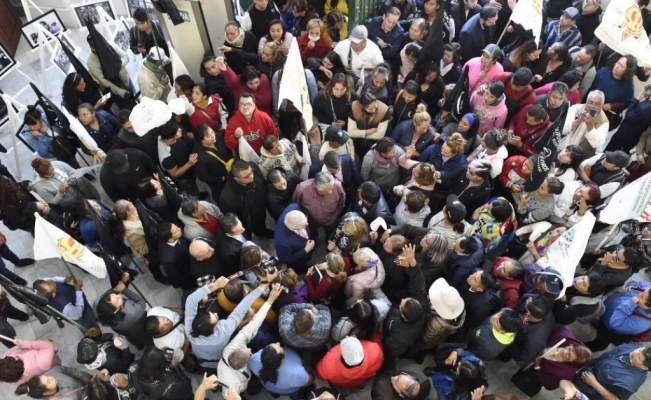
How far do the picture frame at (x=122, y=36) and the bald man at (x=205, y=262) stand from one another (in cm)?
Result: 416

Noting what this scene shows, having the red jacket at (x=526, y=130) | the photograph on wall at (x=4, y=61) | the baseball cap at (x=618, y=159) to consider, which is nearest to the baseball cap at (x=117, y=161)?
the photograph on wall at (x=4, y=61)

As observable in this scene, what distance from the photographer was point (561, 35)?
658 cm

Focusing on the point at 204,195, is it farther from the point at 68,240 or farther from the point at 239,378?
the point at 239,378

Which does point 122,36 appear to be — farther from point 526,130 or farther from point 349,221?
point 526,130

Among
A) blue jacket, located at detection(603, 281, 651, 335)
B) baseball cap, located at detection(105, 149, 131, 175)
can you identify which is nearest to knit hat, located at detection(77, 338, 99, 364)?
baseball cap, located at detection(105, 149, 131, 175)

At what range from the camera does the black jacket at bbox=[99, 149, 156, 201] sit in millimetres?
4953

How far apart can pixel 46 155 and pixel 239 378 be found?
3964 mm

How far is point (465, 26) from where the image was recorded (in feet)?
21.9

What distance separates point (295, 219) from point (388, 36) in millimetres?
3730

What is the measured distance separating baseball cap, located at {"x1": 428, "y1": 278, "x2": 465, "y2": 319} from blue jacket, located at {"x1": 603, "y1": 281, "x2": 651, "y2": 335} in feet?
5.41

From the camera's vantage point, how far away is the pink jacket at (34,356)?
399cm


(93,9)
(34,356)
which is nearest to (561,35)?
(93,9)

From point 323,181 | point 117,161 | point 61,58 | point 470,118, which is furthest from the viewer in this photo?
point 61,58

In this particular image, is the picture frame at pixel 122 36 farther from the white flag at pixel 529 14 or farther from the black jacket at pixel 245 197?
the white flag at pixel 529 14
